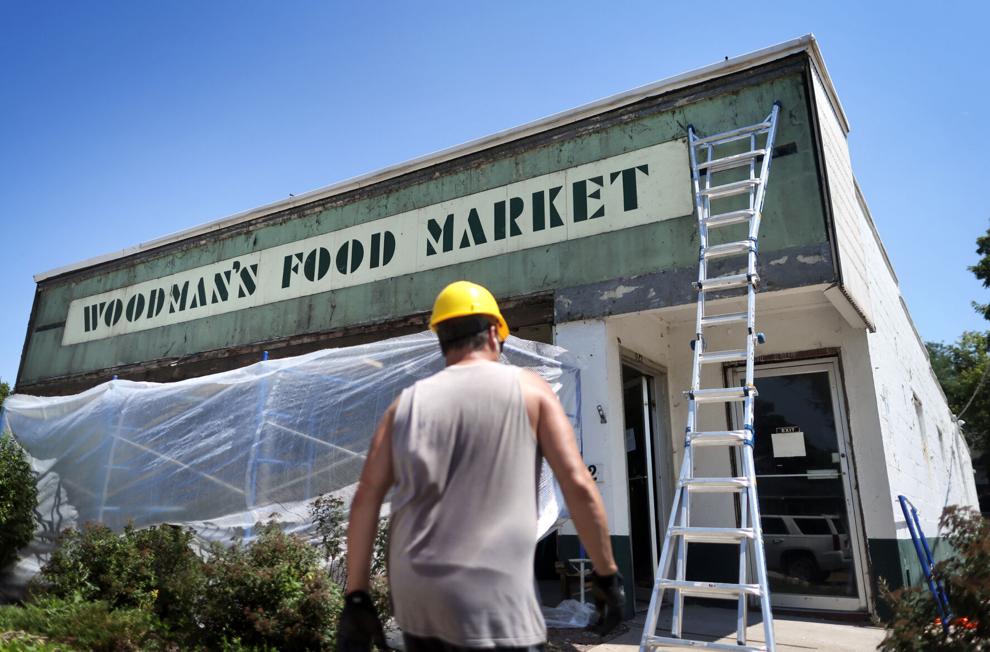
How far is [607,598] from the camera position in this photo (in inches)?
72.2

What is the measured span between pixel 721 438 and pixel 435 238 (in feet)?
14.0

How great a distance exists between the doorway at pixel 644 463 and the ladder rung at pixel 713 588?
9.09 ft

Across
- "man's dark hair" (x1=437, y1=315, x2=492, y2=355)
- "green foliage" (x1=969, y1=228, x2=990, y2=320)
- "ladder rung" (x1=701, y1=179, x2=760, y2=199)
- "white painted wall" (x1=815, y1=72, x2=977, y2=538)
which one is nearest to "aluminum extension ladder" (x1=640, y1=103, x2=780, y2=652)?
"ladder rung" (x1=701, y1=179, x2=760, y2=199)

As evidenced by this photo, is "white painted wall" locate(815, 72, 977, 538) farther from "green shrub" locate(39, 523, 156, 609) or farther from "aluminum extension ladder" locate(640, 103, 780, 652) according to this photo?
"green shrub" locate(39, 523, 156, 609)

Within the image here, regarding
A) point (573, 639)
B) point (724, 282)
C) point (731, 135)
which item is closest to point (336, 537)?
point (573, 639)

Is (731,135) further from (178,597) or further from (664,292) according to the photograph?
(178,597)

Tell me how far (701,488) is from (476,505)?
3185 millimetres

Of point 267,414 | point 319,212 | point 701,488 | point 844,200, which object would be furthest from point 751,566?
point 319,212

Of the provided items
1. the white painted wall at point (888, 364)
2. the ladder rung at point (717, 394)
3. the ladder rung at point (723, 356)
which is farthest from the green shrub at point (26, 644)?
the white painted wall at point (888, 364)

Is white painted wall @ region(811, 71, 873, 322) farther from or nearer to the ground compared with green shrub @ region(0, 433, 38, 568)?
farther from the ground

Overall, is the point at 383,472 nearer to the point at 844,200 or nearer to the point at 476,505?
the point at 476,505

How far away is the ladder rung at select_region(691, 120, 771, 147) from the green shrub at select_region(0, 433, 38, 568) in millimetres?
7501

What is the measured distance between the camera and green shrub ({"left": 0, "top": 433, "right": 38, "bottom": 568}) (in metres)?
6.33

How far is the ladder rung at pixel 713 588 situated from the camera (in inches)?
143
